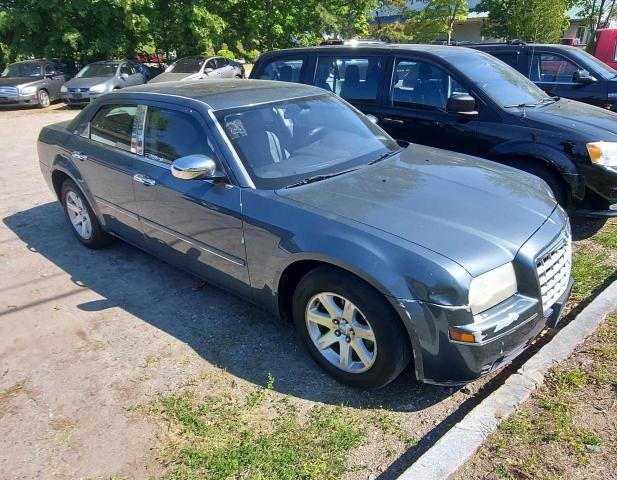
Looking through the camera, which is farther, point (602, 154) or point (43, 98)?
point (43, 98)

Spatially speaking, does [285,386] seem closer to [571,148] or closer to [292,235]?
[292,235]

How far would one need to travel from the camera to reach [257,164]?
3230 millimetres

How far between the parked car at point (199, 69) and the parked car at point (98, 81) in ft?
2.78

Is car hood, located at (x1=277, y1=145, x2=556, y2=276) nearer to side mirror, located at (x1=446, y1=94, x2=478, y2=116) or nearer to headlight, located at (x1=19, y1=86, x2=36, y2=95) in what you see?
side mirror, located at (x1=446, y1=94, x2=478, y2=116)

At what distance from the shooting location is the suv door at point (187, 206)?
10.6 ft

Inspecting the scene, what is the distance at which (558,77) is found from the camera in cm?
743

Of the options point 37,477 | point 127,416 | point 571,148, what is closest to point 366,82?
point 571,148

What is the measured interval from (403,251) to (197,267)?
1.76 meters

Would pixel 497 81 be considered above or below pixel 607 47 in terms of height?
above

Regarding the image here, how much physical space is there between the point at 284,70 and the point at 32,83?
44.0ft

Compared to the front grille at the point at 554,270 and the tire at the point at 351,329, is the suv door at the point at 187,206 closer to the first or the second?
the tire at the point at 351,329

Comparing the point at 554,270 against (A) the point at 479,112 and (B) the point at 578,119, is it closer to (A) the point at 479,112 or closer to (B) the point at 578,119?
(A) the point at 479,112

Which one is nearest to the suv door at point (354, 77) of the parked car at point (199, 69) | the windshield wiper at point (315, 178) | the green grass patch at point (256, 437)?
the windshield wiper at point (315, 178)

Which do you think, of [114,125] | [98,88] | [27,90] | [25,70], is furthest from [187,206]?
[25,70]
